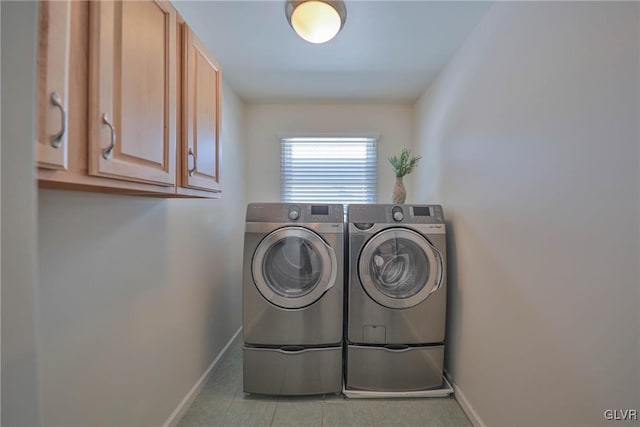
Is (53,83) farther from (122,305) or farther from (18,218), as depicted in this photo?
(122,305)

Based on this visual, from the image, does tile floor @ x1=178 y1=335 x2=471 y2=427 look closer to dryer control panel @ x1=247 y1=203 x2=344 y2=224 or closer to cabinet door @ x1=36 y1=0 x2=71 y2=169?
dryer control panel @ x1=247 y1=203 x2=344 y2=224

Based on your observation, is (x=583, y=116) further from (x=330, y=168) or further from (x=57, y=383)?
(x=330, y=168)

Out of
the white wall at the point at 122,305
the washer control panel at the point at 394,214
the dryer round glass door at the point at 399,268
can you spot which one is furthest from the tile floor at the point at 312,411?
the washer control panel at the point at 394,214

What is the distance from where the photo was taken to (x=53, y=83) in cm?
59

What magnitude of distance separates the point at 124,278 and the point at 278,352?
106 cm

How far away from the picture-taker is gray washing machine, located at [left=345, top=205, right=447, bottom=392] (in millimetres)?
1806

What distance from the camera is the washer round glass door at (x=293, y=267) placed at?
178 centimetres

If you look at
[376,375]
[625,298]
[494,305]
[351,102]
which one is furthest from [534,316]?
[351,102]

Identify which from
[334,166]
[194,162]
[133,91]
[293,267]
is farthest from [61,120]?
[334,166]

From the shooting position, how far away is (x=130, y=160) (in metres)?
0.85

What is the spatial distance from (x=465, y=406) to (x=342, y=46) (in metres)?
2.47

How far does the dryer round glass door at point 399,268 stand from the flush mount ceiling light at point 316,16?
4.08 feet

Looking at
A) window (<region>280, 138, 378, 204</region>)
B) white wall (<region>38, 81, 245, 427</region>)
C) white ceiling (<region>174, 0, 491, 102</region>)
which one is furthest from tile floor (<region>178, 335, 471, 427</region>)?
white ceiling (<region>174, 0, 491, 102</region>)

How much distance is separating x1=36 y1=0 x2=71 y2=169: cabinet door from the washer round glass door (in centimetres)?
126
